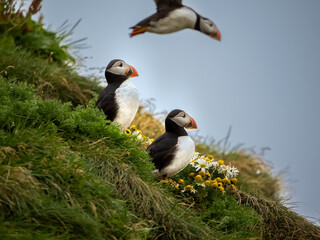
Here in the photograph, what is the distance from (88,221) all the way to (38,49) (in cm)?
611

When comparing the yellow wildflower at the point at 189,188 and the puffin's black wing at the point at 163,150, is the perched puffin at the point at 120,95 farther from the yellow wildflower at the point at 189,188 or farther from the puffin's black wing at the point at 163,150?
the yellow wildflower at the point at 189,188

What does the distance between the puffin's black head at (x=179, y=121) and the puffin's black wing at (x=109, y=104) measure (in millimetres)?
653

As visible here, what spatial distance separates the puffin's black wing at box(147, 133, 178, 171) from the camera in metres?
5.66

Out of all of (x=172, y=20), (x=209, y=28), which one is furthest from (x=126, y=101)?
(x=209, y=28)

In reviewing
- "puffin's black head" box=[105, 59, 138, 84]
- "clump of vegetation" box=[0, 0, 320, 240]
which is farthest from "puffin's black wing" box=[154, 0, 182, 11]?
"puffin's black head" box=[105, 59, 138, 84]

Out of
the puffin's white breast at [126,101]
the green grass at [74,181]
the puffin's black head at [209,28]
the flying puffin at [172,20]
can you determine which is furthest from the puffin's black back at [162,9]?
the green grass at [74,181]

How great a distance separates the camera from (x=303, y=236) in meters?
6.61

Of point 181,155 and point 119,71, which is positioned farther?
point 119,71

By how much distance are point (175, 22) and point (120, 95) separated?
10.4ft

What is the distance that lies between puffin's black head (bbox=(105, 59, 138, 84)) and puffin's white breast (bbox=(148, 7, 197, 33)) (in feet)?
8.04

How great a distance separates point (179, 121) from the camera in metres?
5.76

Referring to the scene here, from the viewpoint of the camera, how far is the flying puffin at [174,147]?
564 centimetres

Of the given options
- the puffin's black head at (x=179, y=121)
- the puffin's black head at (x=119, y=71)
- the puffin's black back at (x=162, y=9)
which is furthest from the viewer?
the puffin's black back at (x=162, y=9)

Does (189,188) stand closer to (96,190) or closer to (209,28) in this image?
(96,190)
